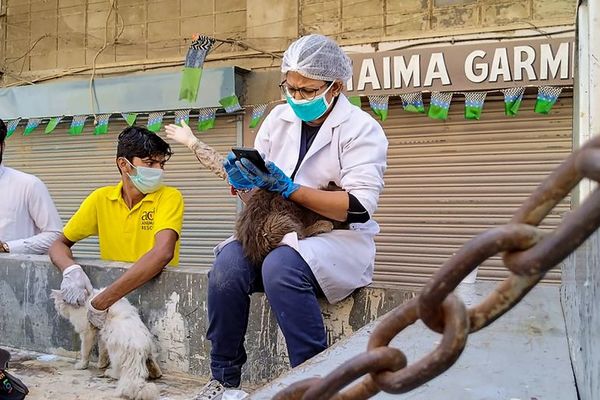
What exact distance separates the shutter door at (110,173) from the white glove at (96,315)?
12.3ft

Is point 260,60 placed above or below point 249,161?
above

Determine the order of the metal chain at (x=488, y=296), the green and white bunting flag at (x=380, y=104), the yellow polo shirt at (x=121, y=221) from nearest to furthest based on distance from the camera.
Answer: the metal chain at (x=488, y=296) < the yellow polo shirt at (x=121, y=221) < the green and white bunting flag at (x=380, y=104)

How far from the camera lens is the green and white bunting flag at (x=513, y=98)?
567 centimetres

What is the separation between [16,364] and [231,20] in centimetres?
460

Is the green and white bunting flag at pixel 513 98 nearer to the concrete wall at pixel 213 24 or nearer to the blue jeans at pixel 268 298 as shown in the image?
the concrete wall at pixel 213 24

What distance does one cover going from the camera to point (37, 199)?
4.30 meters

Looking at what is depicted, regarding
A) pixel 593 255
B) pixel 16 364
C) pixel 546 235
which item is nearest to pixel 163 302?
pixel 16 364

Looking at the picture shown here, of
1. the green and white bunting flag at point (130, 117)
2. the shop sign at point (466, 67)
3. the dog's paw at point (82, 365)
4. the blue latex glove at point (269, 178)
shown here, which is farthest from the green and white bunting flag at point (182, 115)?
the blue latex glove at point (269, 178)

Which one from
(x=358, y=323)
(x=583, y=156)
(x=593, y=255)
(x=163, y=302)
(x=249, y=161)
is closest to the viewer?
(x=583, y=156)

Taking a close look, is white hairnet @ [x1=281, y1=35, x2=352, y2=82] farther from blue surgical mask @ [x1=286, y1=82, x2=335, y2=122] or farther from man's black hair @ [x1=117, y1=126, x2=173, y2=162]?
man's black hair @ [x1=117, y1=126, x2=173, y2=162]

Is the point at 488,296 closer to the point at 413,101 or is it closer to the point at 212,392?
the point at 212,392

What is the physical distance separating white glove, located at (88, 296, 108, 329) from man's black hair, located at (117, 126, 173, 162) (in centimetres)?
97

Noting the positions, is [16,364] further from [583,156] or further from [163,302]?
[583,156]

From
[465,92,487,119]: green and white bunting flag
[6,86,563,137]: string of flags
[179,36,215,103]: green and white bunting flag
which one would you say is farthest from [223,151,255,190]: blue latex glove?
[179,36,215,103]: green and white bunting flag
